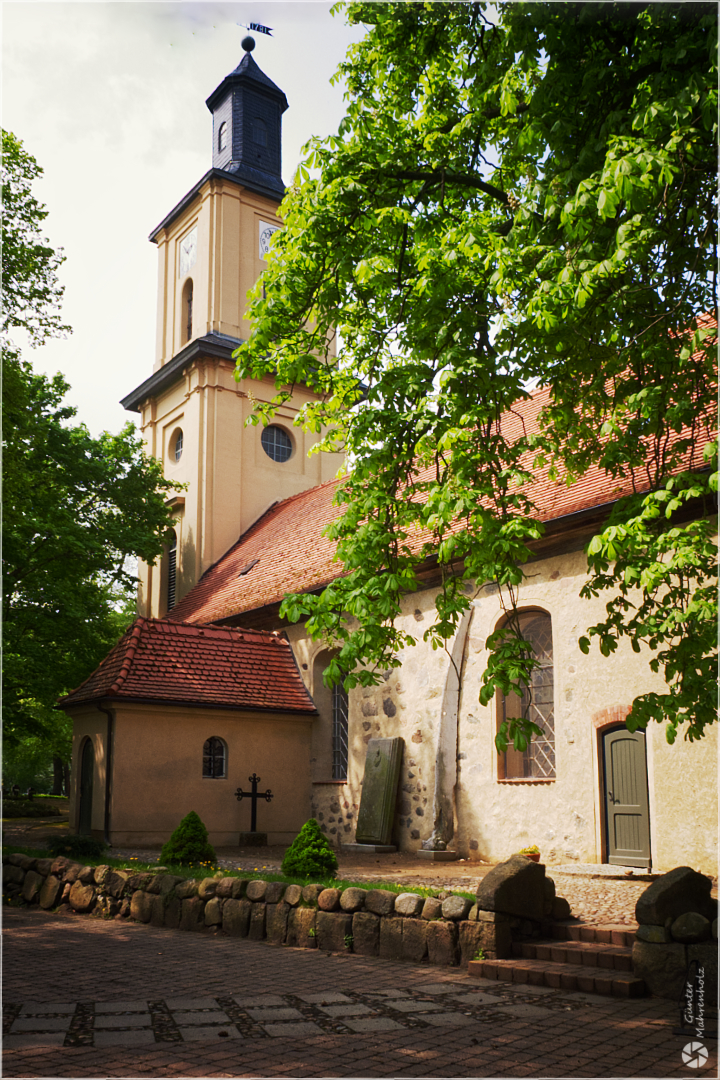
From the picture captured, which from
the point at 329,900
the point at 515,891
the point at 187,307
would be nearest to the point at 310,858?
the point at 329,900

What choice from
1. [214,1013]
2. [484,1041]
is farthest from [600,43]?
[214,1013]

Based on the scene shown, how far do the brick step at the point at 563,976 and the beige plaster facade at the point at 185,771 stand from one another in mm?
9564

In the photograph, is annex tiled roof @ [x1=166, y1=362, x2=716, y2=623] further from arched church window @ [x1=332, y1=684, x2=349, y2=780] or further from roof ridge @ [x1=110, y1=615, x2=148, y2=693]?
roof ridge @ [x1=110, y1=615, x2=148, y2=693]

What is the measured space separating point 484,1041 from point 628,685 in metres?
7.51

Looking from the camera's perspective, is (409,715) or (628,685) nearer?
(628,685)

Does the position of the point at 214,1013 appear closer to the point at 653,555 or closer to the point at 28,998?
the point at 28,998

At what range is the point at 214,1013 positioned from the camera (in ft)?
20.4

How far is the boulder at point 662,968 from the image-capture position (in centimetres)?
653

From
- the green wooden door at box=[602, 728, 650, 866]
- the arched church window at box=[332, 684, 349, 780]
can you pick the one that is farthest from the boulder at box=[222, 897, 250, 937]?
the arched church window at box=[332, 684, 349, 780]

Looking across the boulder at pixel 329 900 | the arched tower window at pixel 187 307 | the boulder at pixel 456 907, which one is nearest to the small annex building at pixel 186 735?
the boulder at pixel 329 900

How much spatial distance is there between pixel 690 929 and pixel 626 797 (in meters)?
5.98

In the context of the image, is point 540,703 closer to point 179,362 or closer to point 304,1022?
point 304,1022

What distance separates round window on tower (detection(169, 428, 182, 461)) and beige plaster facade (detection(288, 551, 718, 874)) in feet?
42.6

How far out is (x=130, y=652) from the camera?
17250 mm
